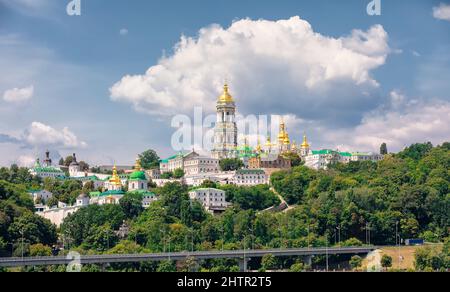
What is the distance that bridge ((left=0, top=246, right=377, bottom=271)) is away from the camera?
3766 centimetres

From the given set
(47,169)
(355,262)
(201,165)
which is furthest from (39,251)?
(47,169)

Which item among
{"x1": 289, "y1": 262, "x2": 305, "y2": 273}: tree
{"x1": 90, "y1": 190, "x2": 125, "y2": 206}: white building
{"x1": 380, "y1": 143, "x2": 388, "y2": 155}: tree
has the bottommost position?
{"x1": 289, "y1": 262, "x2": 305, "y2": 273}: tree

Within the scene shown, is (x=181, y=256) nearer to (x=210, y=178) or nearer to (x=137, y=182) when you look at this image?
(x=137, y=182)

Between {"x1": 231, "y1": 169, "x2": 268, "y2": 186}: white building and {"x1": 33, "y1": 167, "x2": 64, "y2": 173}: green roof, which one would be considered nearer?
{"x1": 231, "y1": 169, "x2": 268, "y2": 186}: white building

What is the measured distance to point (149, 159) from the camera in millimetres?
84625

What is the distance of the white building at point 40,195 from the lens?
215 ft

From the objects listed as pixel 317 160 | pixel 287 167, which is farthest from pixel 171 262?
pixel 317 160

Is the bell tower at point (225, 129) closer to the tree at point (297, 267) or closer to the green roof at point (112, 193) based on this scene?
the green roof at point (112, 193)

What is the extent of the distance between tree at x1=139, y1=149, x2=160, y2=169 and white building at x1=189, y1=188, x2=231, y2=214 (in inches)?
784

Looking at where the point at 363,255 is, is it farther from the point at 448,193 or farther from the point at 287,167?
the point at 287,167

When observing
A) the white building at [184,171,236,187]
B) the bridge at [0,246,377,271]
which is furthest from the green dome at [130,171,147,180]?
the bridge at [0,246,377,271]

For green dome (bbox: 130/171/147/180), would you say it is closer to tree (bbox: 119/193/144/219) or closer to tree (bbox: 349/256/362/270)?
tree (bbox: 119/193/144/219)
